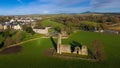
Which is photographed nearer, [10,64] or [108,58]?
[10,64]

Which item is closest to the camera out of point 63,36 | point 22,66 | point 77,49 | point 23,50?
point 22,66

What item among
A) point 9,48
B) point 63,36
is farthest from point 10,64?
point 63,36

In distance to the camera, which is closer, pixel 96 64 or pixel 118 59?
pixel 96 64

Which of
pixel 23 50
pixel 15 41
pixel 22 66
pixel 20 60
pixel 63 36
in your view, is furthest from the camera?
pixel 63 36

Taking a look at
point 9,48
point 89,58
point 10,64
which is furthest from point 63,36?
point 10,64

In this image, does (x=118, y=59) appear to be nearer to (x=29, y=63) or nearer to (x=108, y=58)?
(x=108, y=58)

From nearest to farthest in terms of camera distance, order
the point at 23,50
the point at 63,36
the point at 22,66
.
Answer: the point at 22,66
the point at 23,50
the point at 63,36

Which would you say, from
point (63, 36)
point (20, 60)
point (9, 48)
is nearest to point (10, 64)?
point (20, 60)

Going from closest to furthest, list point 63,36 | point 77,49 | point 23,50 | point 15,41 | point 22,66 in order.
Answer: point 22,66 < point 77,49 < point 23,50 < point 15,41 < point 63,36

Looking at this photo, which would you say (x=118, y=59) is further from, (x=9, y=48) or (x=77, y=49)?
(x=9, y=48)
